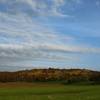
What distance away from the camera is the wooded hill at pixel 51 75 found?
100375 mm

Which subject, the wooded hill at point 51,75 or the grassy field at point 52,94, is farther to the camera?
the wooded hill at point 51,75

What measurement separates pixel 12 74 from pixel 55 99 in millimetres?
70613

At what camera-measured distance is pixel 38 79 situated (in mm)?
103312

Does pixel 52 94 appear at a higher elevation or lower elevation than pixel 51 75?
lower

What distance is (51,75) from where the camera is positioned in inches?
4136

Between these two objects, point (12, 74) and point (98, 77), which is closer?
point (98, 77)

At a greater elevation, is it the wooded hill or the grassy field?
the wooded hill

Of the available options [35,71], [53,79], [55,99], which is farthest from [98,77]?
[55,99]

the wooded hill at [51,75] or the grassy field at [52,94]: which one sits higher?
the wooded hill at [51,75]

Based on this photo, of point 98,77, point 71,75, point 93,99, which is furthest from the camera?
point 71,75

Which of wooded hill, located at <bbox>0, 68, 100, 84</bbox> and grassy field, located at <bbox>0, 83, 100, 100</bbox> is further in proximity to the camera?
wooded hill, located at <bbox>0, 68, 100, 84</bbox>

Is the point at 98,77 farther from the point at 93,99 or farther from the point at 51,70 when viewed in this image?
the point at 93,99

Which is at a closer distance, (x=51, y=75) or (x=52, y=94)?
(x=52, y=94)

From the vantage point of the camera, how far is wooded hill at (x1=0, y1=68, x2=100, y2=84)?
100 meters
